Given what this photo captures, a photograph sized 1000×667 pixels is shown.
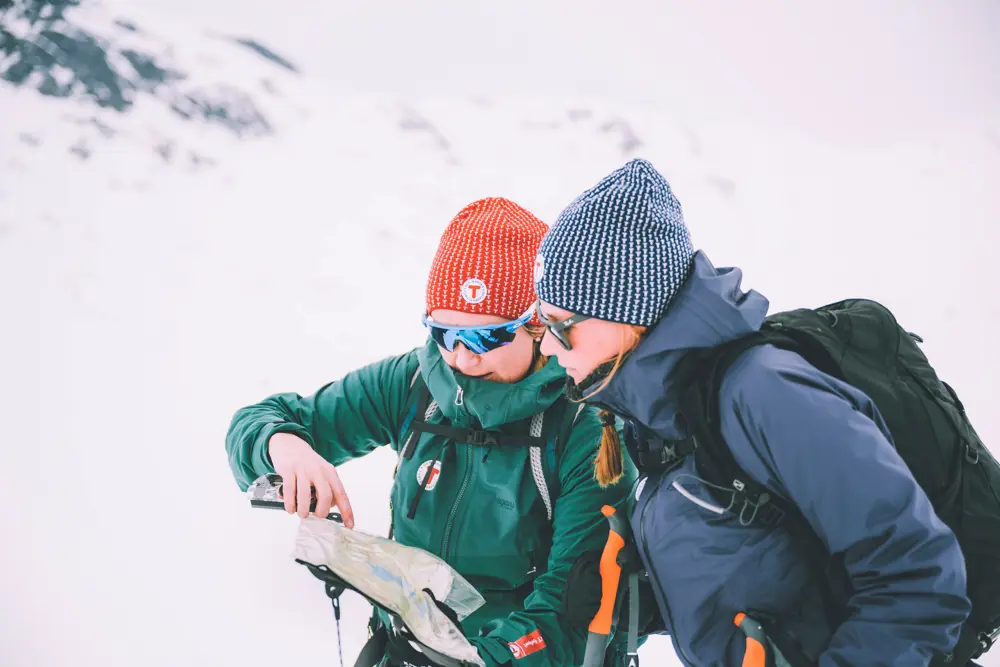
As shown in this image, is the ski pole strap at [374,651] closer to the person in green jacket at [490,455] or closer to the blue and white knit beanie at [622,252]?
the person in green jacket at [490,455]

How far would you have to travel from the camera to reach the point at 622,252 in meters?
1.18

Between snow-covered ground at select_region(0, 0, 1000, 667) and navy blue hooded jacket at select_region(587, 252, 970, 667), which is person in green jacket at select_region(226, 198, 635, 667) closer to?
navy blue hooded jacket at select_region(587, 252, 970, 667)

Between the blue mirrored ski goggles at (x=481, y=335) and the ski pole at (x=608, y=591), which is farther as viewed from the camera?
the blue mirrored ski goggles at (x=481, y=335)

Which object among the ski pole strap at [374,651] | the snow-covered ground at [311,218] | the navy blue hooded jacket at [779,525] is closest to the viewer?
the navy blue hooded jacket at [779,525]

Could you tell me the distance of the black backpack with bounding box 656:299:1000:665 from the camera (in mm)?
1034

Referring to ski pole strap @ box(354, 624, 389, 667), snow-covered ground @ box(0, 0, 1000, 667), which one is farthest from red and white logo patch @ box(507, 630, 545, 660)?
snow-covered ground @ box(0, 0, 1000, 667)

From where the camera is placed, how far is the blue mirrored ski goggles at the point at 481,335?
1528mm

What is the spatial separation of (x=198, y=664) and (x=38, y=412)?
178cm

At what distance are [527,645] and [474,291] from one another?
751 mm

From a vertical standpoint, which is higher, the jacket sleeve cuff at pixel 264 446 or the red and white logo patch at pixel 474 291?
the red and white logo patch at pixel 474 291

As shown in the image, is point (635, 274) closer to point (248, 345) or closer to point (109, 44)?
point (248, 345)

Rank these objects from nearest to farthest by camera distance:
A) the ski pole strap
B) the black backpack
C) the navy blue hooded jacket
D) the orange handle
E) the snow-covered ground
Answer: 1. the navy blue hooded jacket
2. the black backpack
3. the orange handle
4. the ski pole strap
5. the snow-covered ground

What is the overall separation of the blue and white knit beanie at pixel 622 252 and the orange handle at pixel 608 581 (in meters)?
0.46

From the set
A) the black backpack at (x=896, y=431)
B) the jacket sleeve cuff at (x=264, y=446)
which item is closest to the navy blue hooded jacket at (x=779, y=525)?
the black backpack at (x=896, y=431)
